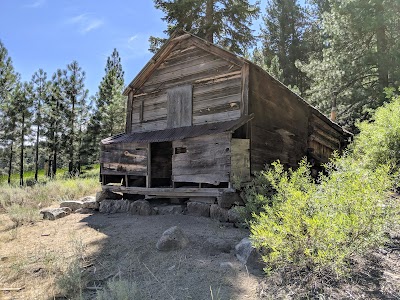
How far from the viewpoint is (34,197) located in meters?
13.3

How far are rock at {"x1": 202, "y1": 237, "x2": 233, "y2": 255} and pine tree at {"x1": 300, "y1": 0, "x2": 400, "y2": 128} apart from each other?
13027 mm

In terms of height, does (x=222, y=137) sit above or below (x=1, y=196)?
above

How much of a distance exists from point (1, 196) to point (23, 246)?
23.1ft

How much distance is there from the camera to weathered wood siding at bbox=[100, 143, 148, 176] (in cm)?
1073

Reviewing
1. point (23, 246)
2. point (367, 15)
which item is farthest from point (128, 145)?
point (367, 15)

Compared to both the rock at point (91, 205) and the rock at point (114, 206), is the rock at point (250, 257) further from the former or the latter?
the rock at point (91, 205)

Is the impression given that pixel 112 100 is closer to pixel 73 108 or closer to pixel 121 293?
pixel 73 108

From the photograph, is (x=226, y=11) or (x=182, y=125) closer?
(x=182, y=125)

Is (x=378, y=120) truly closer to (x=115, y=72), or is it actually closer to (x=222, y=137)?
(x=222, y=137)

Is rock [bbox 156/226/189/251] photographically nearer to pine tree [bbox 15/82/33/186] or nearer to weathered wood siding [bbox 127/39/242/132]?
weathered wood siding [bbox 127/39/242/132]

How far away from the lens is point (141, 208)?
32.2 ft

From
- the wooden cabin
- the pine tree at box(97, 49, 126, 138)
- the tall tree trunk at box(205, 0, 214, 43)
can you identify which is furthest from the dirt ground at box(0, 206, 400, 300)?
the pine tree at box(97, 49, 126, 138)

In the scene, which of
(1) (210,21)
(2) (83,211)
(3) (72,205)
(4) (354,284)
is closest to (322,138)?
(1) (210,21)

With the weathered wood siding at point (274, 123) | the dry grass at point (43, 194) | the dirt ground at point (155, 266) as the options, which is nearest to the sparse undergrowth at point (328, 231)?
the dirt ground at point (155, 266)
